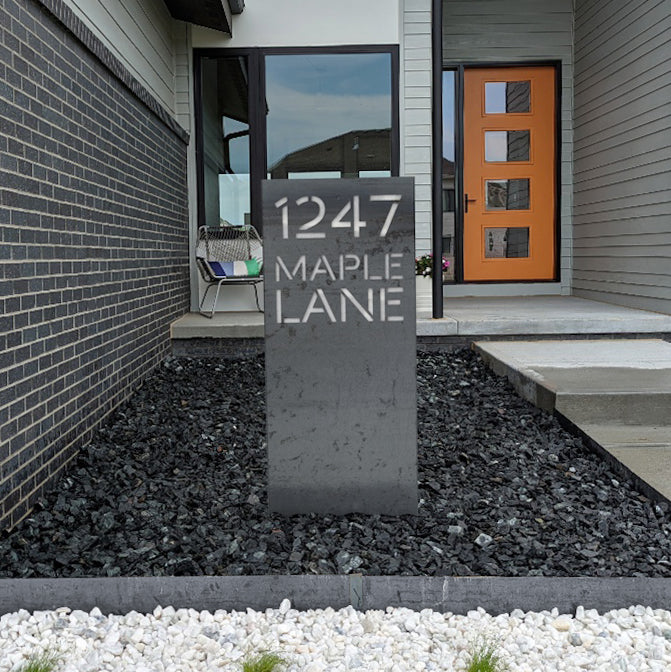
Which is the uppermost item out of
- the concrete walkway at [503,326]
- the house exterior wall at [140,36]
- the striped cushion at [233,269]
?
the house exterior wall at [140,36]

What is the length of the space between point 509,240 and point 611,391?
4.55m

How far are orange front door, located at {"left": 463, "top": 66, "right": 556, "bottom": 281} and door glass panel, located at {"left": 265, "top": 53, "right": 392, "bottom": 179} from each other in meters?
1.70

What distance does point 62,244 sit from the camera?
309cm

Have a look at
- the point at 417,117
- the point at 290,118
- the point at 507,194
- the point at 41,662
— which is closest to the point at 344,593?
the point at 41,662

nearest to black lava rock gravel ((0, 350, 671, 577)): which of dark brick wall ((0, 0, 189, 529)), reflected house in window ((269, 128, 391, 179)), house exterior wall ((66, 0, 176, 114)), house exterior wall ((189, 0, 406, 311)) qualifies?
dark brick wall ((0, 0, 189, 529))

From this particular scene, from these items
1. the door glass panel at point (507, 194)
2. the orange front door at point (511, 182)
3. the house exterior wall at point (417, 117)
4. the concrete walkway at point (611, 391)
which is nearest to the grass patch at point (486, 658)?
the concrete walkway at point (611, 391)

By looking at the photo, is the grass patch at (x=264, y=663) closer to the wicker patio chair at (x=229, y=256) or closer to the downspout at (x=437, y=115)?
the downspout at (x=437, y=115)

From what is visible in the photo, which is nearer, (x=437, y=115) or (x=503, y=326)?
(x=437, y=115)

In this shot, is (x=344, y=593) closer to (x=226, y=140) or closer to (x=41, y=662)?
(x=41, y=662)

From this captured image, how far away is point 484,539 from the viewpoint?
2.35 m

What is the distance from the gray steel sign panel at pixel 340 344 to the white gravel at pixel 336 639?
588 mm

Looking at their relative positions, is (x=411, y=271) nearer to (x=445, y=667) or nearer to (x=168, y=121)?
(x=445, y=667)

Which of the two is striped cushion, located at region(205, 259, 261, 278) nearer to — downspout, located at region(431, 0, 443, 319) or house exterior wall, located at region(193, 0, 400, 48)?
downspout, located at region(431, 0, 443, 319)

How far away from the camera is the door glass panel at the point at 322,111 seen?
643 centimetres
